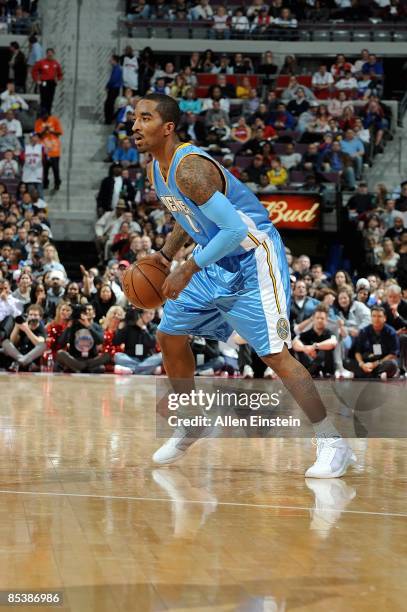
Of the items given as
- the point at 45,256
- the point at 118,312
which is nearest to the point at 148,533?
the point at 118,312

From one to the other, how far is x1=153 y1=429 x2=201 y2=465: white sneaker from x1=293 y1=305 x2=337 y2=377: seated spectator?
5.78 meters

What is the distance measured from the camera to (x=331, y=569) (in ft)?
10.6

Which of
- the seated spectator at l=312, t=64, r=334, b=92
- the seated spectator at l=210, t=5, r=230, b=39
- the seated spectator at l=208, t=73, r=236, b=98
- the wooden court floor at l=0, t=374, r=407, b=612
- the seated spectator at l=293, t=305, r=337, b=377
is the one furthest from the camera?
the seated spectator at l=210, t=5, r=230, b=39

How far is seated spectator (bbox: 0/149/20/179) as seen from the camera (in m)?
16.4

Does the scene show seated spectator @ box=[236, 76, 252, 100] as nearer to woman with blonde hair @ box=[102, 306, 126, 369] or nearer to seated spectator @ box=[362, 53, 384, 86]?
seated spectator @ box=[362, 53, 384, 86]

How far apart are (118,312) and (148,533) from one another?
810 cm

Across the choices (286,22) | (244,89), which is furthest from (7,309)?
(286,22)

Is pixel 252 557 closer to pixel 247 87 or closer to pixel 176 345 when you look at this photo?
pixel 176 345

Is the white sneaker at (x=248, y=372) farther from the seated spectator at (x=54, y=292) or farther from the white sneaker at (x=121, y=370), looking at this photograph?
the seated spectator at (x=54, y=292)

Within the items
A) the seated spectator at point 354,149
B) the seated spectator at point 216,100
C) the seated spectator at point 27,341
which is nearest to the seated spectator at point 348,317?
the seated spectator at point 27,341

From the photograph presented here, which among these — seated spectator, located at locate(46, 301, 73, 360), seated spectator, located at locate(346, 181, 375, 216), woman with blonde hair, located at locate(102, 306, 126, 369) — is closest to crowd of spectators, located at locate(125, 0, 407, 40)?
seated spectator, located at locate(346, 181, 375, 216)

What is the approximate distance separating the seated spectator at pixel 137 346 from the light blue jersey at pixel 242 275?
6270 mm

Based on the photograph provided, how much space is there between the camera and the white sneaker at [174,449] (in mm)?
5219

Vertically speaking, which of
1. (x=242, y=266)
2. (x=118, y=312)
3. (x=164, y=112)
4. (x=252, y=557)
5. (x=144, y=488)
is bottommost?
(x=118, y=312)
